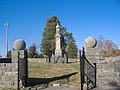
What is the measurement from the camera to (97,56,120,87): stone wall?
31.2ft

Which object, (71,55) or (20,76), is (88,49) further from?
(71,55)

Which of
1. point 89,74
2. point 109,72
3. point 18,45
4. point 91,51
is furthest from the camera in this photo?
point 18,45

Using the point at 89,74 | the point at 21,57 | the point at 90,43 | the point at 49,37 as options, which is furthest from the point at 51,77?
the point at 49,37

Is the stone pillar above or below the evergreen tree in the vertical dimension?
below

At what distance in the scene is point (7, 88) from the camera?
987cm

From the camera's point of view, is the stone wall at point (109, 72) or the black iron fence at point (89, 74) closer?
the black iron fence at point (89, 74)

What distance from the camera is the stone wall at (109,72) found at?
950 centimetres

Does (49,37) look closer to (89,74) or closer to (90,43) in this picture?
(90,43)

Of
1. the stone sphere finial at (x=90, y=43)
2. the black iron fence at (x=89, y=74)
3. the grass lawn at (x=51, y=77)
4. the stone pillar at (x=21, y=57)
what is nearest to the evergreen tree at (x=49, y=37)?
the grass lawn at (x=51, y=77)

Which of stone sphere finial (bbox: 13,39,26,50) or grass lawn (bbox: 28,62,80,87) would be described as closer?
stone sphere finial (bbox: 13,39,26,50)

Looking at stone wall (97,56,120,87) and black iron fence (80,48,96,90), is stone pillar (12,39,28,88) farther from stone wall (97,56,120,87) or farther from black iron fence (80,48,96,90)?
stone wall (97,56,120,87)

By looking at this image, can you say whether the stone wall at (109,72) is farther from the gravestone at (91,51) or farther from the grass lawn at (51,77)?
the grass lawn at (51,77)

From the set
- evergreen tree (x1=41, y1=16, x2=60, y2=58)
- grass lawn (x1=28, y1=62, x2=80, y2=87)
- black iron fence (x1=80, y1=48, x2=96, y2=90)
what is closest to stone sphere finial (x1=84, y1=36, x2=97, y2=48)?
black iron fence (x1=80, y1=48, x2=96, y2=90)

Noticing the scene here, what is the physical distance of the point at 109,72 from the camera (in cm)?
958
